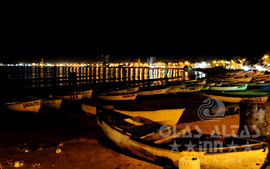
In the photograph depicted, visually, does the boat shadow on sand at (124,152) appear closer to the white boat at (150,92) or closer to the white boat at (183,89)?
the white boat at (150,92)

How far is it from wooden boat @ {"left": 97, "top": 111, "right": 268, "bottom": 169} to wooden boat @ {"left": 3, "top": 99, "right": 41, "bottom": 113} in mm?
10350

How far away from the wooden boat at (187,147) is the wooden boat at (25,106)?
34.0 feet

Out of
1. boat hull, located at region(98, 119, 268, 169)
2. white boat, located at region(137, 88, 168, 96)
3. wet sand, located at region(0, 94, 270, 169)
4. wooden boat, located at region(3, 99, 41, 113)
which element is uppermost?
boat hull, located at region(98, 119, 268, 169)

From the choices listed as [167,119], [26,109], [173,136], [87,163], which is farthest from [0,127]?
[173,136]

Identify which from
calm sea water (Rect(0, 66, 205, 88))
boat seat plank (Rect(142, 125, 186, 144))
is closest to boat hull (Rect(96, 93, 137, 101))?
boat seat plank (Rect(142, 125, 186, 144))

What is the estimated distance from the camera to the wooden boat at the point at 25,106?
53.3 feet

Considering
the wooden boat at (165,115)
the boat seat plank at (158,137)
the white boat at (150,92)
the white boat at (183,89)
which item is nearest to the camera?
the boat seat plank at (158,137)

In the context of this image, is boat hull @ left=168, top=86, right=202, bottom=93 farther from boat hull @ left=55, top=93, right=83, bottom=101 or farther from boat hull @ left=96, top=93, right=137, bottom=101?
boat hull @ left=55, top=93, right=83, bottom=101

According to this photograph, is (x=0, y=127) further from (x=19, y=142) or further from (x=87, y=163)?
(x=87, y=163)

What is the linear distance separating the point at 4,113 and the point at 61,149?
442 inches

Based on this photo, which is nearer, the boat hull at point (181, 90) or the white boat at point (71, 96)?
the white boat at point (71, 96)

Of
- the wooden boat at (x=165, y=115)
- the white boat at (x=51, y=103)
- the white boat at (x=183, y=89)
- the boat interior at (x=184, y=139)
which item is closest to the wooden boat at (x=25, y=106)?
the white boat at (x=51, y=103)

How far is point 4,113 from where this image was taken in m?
16.8

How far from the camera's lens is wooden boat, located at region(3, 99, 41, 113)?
16.2 m
